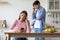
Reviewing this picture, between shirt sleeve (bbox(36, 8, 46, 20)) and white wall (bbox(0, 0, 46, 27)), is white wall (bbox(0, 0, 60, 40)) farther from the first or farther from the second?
shirt sleeve (bbox(36, 8, 46, 20))

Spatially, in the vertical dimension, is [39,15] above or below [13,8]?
below

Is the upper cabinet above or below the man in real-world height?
above

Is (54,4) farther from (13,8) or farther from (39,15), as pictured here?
(39,15)

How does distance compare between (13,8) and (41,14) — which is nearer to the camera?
(41,14)

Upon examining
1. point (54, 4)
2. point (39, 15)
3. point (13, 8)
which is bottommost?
point (39, 15)

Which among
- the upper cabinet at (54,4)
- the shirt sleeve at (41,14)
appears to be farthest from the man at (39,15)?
the upper cabinet at (54,4)

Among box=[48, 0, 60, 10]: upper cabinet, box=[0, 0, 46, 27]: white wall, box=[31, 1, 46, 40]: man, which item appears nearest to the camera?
box=[31, 1, 46, 40]: man

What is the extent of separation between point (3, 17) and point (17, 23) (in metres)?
1.91

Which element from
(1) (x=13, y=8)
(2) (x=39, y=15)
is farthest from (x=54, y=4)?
(2) (x=39, y=15)

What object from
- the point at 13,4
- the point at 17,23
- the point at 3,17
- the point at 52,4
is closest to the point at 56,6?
the point at 52,4

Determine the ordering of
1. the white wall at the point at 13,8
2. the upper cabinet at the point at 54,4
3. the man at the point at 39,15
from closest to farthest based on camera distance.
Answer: the man at the point at 39,15 → the upper cabinet at the point at 54,4 → the white wall at the point at 13,8

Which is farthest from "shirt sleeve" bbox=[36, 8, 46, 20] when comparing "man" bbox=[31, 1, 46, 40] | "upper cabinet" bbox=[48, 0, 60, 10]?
"upper cabinet" bbox=[48, 0, 60, 10]

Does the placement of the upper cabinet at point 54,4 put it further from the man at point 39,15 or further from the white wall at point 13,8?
the man at point 39,15

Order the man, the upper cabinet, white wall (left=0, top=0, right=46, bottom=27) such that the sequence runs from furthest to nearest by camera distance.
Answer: white wall (left=0, top=0, right=46, bottom=27), the upper cabinet, the man
